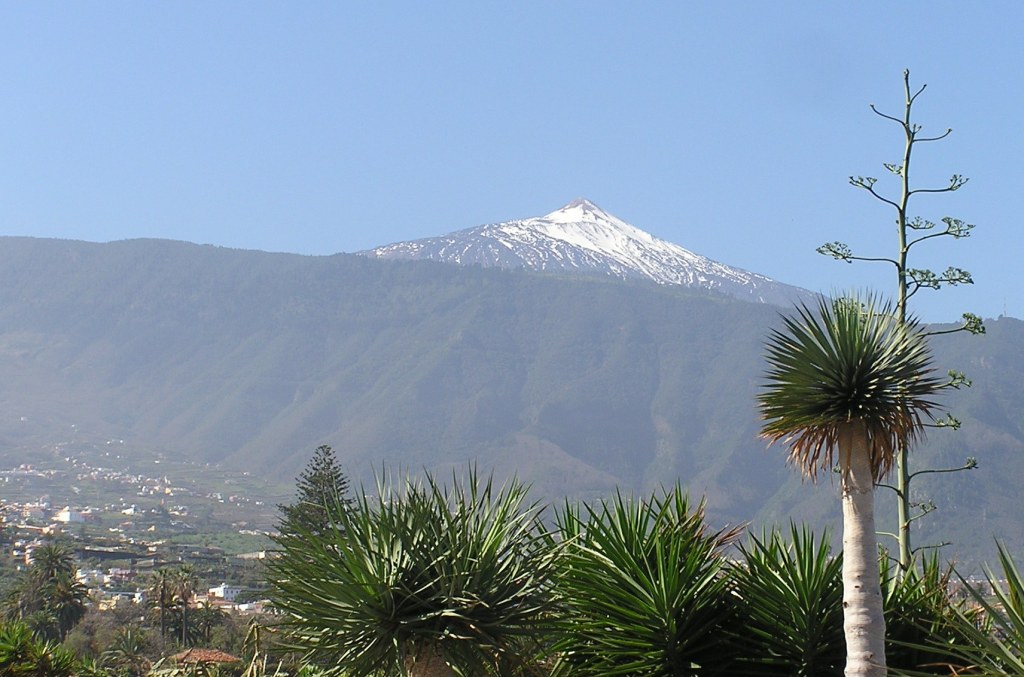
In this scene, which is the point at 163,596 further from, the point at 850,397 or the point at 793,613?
the point at 850,397

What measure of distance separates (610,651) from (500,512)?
154 centimetres

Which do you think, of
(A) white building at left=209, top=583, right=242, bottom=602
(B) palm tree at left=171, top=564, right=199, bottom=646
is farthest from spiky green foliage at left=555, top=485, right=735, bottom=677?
(A) white building at left=209, top=583, right=242, bottom=602

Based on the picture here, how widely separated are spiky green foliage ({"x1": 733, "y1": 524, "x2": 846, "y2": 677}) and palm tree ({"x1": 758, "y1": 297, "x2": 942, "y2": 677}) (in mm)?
1182

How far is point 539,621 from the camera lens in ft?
37.0

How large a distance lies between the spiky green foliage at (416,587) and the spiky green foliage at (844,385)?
249cm

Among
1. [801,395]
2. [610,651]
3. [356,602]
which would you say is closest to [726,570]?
[610,651]

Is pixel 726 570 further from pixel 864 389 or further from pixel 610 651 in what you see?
pixel 864 389

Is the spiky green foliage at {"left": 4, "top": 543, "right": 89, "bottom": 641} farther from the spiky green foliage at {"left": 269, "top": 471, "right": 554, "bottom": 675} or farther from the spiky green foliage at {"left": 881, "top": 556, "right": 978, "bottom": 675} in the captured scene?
the spiky green foliage at {"left": 881, "top": 556, "right": 978, "bottom": 675}

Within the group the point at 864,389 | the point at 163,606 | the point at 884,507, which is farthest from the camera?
the point at 884,507

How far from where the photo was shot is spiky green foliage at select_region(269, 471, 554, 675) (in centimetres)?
1092

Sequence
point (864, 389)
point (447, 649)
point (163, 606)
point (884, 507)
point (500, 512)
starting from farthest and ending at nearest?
point (884, 507) < point (163, 606) < point (500, 512) < point (447, 649) < point (864, 389)

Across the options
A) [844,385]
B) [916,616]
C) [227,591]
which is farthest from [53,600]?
[844,385]

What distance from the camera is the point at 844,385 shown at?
33.3ft

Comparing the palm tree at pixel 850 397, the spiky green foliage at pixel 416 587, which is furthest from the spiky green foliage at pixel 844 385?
the spiky green foliage at pixel 416 587
